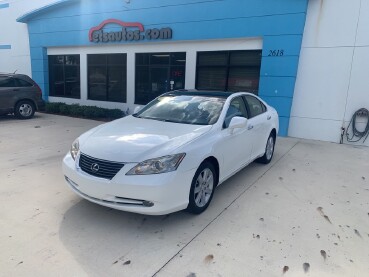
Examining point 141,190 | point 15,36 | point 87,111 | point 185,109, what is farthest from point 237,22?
point 15,36

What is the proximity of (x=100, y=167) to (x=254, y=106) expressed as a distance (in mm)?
3185

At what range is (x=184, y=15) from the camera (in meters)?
10.1

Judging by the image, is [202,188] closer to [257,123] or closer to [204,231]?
[204,231]

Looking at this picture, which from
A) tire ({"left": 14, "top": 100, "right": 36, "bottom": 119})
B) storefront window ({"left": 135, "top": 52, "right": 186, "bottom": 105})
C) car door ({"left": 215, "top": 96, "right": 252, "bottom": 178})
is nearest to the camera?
car door ({"left": 215, "top": 96, "right": 252, "bottom": 178})

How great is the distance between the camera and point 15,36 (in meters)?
15.4

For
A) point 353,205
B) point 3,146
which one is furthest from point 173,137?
point 3,146

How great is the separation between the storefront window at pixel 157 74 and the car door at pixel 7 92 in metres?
4.38

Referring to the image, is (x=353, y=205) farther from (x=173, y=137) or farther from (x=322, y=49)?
(x=322, y=49)

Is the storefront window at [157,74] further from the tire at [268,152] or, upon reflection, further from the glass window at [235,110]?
the glass window at [235,110]

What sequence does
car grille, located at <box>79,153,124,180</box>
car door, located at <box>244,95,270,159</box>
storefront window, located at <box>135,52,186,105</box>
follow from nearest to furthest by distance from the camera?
car grille, located at <box>79,153,124,180</box>, car door, located at <box>244,95,270,159</box>, storefront window, located at <box>135,52,186,105</box>

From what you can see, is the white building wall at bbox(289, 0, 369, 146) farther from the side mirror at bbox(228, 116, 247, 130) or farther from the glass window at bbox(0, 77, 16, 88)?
the glass window at bbox(0, 77, 16, 88)

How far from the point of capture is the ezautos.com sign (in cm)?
1062

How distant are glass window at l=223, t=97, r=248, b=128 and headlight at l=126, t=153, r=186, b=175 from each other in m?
1.19

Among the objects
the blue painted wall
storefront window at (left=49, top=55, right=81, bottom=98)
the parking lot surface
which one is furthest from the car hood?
storefront window at (left=49, top=55, right=81, bottom=98)
